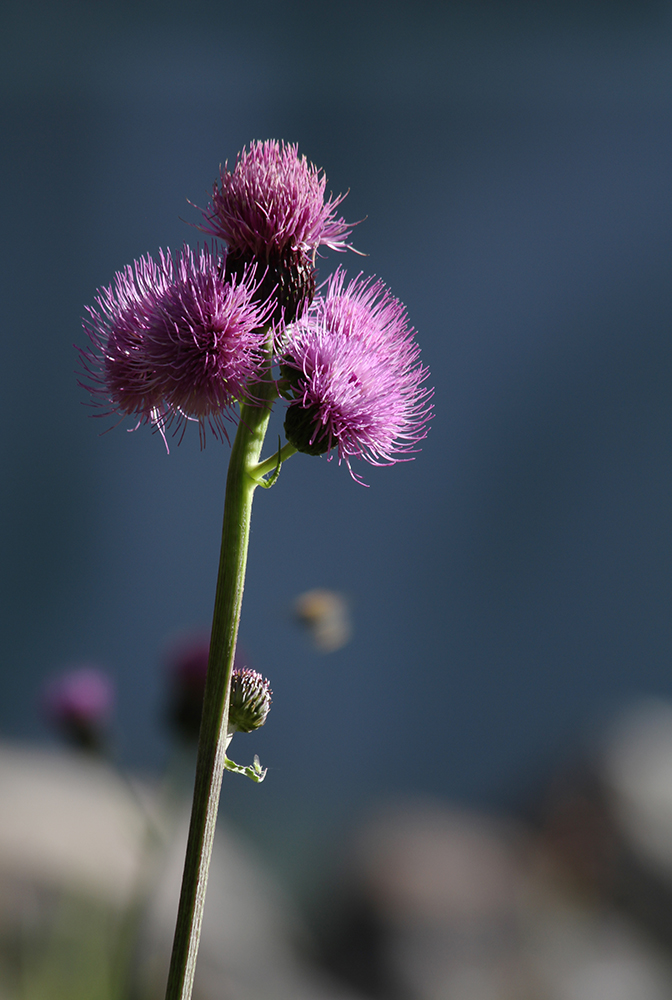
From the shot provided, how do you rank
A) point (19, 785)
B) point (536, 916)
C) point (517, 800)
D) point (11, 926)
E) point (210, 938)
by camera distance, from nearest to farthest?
point (11, 926) → point (210, 938) → point (19, 785) → point (536, 916) → point (517, 800)

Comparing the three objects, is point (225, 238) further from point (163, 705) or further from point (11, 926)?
point (11, 926)

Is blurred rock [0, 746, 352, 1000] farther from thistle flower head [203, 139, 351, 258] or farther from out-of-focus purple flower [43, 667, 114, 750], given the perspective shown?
thistle flower head [203, 139, 351, 258]

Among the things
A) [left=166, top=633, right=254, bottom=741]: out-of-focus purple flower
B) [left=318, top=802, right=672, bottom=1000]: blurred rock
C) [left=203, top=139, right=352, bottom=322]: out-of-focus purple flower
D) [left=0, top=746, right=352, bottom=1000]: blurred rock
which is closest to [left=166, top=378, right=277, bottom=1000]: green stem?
[left=203, top=139, right=352, bottom=322]: out-of-focus purple flower

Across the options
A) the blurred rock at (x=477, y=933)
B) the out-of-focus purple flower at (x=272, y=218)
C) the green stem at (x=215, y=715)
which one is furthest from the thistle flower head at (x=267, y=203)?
the blurred rock at (x=477, y=933)

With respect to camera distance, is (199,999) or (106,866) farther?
(106,866)

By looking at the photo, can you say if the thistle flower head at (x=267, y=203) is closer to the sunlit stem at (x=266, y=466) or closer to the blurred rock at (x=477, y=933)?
the sunlit stem at (x=266, y=466)

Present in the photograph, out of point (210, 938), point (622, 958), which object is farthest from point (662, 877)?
point (210, 938)

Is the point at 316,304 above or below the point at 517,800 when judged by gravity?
above

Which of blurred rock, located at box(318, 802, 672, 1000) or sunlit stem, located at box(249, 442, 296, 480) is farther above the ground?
sunlit stem, located at box(249, 442, 296, 480)
